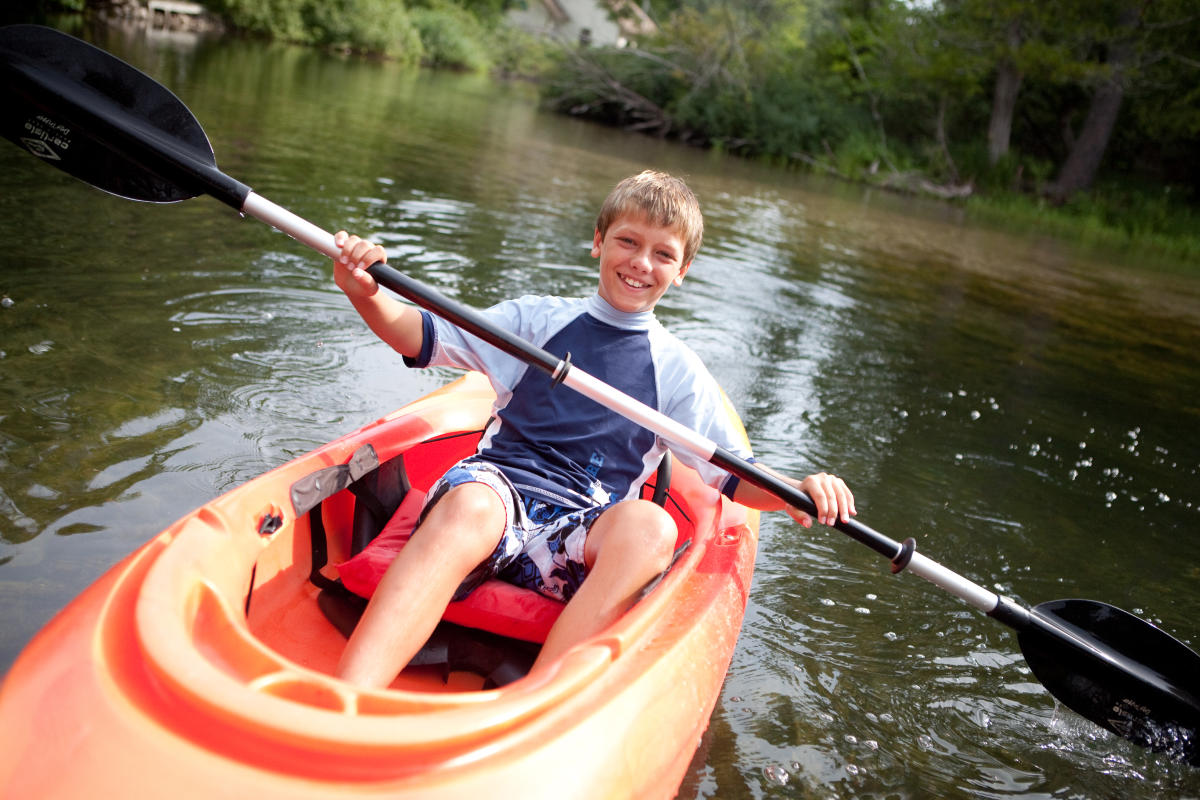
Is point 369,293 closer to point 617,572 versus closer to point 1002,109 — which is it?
point 617,572

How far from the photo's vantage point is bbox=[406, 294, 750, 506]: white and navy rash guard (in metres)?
2.37

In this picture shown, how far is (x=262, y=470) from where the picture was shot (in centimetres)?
333

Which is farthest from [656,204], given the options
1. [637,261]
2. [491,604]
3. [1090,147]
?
[1090,147]

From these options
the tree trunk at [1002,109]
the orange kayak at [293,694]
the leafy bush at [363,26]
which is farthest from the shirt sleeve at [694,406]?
the leafy bush at [363,26]

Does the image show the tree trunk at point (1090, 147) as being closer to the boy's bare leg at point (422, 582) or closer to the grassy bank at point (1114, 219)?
the grassy bank at point (1114, 219)

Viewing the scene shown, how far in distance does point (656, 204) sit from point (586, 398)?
0.49m

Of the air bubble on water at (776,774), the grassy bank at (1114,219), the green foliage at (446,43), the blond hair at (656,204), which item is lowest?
the air bubble on water at (776,774)

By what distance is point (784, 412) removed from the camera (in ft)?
15.8

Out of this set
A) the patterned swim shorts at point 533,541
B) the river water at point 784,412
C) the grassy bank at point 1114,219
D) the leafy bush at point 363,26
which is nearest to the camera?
the patterned swim shorts at point 533,541

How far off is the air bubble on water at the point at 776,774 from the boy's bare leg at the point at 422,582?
0.87 meters

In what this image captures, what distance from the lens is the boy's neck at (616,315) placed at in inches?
97.8

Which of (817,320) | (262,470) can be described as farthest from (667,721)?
(817,320)

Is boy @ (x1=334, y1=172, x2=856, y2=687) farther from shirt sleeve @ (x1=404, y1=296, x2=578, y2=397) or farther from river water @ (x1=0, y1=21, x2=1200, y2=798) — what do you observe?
river water @ (x1=0, y1=21, x2=1200, y2=798)

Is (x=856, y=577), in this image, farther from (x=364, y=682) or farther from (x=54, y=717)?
(x=54, y=717)
